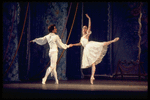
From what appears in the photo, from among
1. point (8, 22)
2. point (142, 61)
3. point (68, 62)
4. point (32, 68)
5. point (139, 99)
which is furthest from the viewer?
point (142, 61)

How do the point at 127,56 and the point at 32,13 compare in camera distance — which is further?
the point at 127,56

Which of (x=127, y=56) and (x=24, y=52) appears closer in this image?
(x=24, y=52)

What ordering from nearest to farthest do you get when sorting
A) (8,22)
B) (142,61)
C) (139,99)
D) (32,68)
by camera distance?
(139,99)
(8,22)
(32,68)
(142,61)

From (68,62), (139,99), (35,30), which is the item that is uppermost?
(35,30)

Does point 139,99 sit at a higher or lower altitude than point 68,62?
lower

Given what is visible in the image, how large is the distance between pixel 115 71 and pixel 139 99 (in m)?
4.00

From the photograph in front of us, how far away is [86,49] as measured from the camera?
555cm

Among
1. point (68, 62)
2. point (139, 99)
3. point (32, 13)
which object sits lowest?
point (139, 99)

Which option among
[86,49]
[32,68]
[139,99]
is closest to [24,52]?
[32,68]

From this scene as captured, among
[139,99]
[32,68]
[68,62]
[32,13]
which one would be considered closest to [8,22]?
[32,13]

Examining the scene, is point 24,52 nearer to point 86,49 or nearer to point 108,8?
point 86,49

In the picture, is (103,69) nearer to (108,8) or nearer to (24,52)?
(108,8)

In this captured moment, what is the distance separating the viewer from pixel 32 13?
6531 mm

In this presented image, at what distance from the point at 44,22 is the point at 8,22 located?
1058 millimetres
